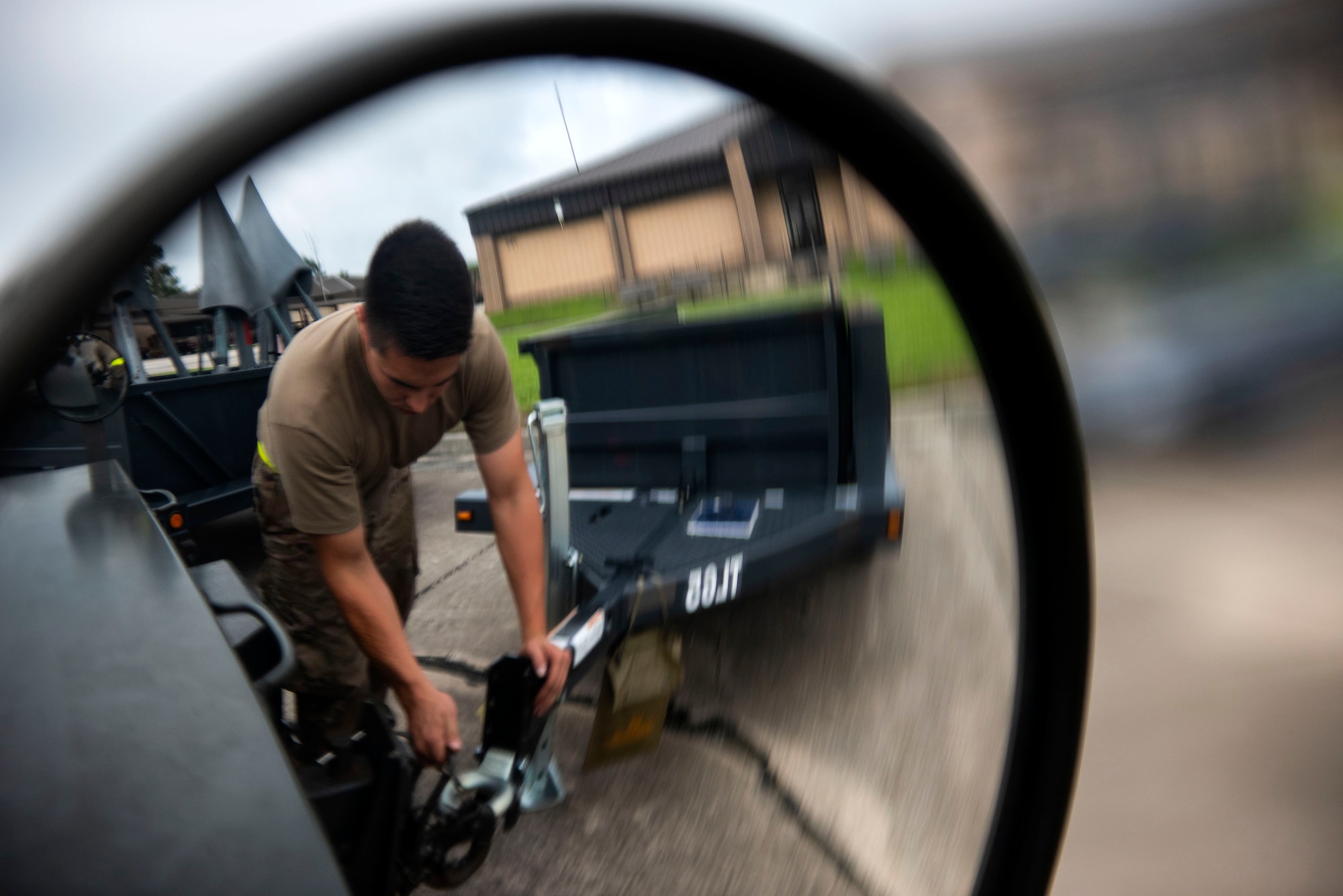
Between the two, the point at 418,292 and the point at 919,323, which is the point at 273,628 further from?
the point at 919,323

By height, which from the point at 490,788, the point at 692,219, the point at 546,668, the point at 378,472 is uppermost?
the point at 692,219

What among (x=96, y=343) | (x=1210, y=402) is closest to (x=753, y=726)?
(x=96, y=343)

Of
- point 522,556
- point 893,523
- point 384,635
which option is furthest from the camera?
point 893,523

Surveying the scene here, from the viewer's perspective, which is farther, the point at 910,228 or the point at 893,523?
the point at 893,523

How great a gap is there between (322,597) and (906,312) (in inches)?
37.6

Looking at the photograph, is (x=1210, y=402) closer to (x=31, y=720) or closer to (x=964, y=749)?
(x=964, y=749)

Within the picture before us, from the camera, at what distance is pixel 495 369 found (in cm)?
70

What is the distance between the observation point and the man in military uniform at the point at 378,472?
1.99ft

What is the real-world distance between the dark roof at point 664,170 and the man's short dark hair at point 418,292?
4 cm

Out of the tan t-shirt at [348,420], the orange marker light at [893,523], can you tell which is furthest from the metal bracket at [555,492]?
the orange marker light at [893,523]

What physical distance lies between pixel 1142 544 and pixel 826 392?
294 centimetres

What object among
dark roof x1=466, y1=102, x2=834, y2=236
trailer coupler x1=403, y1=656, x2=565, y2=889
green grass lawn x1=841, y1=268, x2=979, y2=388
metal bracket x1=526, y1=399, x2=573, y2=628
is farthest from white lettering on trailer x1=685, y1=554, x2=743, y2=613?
dark roof x1=466, y1=102, x2=834, y2=236

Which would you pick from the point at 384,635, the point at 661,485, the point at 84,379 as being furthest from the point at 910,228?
the point at 84,379

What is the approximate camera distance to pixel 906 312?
4.02 ft
